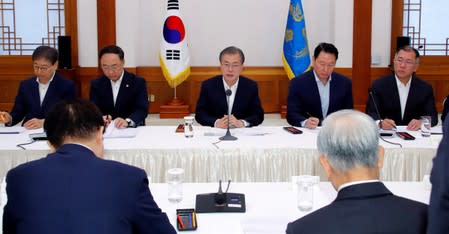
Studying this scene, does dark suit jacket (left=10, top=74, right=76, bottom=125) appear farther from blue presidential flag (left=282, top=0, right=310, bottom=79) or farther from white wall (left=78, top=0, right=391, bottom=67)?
blue presidential flag (left=282, top=0, right=310, bottom=79)

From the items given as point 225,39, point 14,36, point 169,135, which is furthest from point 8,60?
point 169,135

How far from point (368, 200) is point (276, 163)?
6.65ft

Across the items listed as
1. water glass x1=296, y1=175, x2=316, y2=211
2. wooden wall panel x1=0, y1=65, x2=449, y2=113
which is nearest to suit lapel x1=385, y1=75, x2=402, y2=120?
water glass x1=296, y1=175, x2=316, y2=211

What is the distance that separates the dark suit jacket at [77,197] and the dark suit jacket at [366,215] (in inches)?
18.8

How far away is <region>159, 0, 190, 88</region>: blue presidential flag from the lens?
22.1ft

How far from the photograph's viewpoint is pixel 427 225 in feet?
4.61

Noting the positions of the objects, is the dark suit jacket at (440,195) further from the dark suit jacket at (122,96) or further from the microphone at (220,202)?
the dark suit jacket at (122,96)

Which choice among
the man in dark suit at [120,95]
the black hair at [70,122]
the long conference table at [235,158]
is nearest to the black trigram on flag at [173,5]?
the man in dark suit at [120,95]

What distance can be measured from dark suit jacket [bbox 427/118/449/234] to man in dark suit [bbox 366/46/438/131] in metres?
2.95

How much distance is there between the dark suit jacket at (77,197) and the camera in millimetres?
1628

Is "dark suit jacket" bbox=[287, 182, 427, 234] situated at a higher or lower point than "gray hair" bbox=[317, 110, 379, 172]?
lower

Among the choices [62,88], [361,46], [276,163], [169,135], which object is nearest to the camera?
[276,163]

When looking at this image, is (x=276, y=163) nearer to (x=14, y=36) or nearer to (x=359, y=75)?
(x=359, y=75)

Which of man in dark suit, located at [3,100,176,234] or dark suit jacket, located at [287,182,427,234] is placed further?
man in dark suit, located at [3,100,176,234]
